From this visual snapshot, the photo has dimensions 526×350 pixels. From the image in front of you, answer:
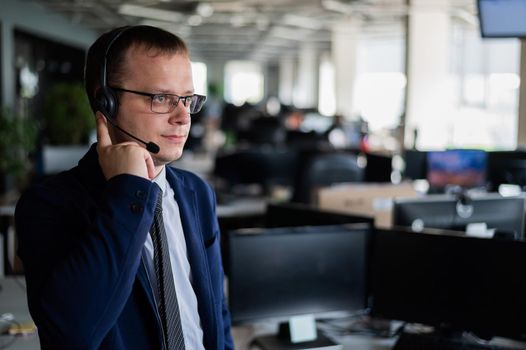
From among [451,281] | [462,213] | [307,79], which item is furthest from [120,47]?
[307,79]

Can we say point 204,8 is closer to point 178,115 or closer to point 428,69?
point 428,69

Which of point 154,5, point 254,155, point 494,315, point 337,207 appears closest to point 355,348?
point 494,315

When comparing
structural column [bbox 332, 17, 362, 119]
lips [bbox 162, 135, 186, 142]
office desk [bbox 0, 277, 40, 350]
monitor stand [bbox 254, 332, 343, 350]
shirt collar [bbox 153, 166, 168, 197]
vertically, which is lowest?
monitor stand [bbox 254, 332, 343, 350]

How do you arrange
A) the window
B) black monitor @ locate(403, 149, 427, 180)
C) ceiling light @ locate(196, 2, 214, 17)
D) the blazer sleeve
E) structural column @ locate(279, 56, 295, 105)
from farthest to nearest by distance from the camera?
the window, structural column @ locate(279, 56, 295, 105), ceiling light @ locate(196, 2, 214, 17), black monitor @ locate(403, 149, 427, 180), the blazer sleeve

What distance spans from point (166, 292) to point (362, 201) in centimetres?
175

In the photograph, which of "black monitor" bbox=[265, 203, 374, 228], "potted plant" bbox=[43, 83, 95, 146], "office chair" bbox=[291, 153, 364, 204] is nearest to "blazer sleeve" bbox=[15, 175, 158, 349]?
"black monitor" bbox=[265, 203, 374, 228]

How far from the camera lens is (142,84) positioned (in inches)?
49.5

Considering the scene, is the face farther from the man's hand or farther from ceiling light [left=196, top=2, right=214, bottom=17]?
ceiling light [left=196, top=2, right=214, bottom=17]

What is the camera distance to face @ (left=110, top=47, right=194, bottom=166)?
1260 mm

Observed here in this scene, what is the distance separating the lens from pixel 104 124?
4.16 ft

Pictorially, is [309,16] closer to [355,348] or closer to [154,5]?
[154,5]

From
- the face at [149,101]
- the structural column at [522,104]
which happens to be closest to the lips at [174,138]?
the face at [149,101]

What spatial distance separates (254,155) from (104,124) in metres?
4.17

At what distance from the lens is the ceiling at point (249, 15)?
11.5 meters
